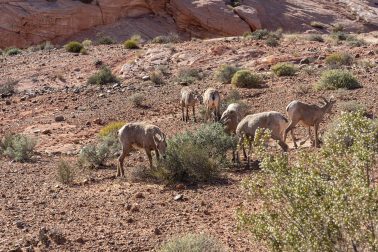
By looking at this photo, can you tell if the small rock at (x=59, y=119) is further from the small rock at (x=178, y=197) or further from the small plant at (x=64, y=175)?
the small rock at (x=178, y=197)


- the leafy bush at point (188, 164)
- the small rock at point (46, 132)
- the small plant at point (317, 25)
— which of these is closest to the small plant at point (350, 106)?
the leafy bush at point (188, 164)

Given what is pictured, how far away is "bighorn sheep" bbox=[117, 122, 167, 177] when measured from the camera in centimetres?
1151

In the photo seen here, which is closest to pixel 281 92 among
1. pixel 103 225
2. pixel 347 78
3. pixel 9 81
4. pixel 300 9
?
pixel 347 78

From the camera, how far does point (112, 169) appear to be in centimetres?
1262

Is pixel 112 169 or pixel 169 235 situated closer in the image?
pixel 169 235

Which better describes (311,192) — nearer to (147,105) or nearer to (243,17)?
(147,105)

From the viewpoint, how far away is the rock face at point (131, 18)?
42.3m

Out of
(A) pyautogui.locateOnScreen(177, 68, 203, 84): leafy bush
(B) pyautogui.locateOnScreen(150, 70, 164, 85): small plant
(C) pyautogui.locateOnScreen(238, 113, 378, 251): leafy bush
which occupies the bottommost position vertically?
(B) pyautogui.locateOnScreen(150, 70, 164, 85): small plant

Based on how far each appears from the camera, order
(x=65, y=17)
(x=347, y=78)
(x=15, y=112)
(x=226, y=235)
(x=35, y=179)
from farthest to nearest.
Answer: (x=65, y=17) < (x=15, y=112) < (x=347, y=78) < (x=35, y=179) < (x=226, y=235)

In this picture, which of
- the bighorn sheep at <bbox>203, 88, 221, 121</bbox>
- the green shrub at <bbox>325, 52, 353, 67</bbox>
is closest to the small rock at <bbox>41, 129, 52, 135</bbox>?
the bighorn sheep at <bbox>203, 88, 221, 121</bbox>

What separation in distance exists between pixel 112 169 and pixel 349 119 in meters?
8.01

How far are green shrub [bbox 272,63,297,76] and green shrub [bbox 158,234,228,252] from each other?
16.1m

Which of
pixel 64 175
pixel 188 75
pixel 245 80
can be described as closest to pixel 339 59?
pixel 245 80

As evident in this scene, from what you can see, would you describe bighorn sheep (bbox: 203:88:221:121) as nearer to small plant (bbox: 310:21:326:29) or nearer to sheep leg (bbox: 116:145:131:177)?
sheep leg (bbox: 116:145:131:177)
